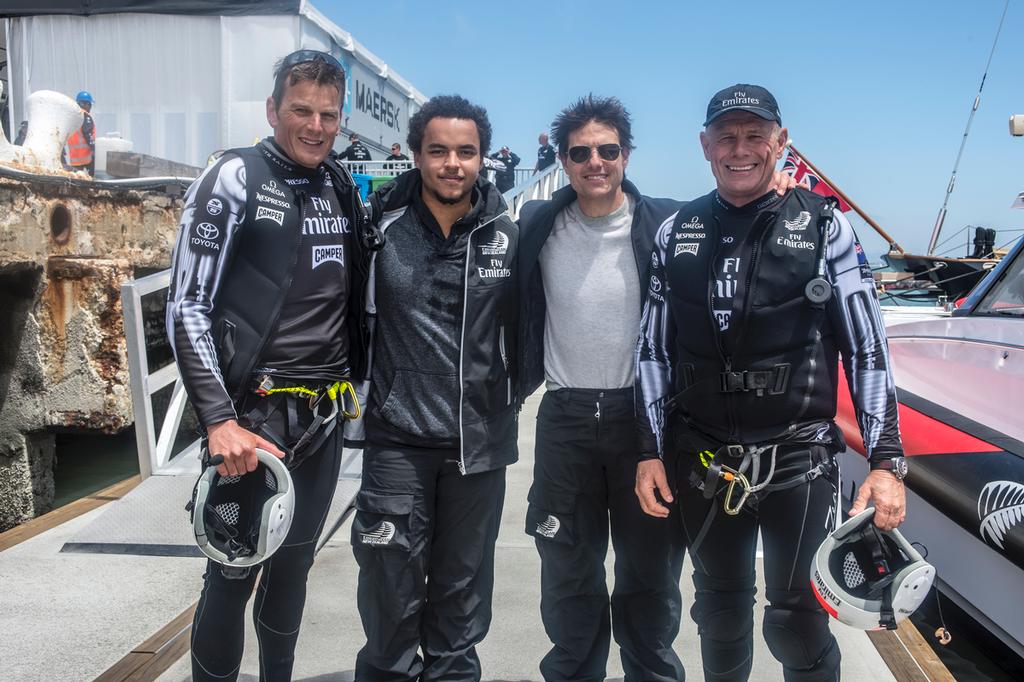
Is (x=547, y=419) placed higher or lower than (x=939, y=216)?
lower

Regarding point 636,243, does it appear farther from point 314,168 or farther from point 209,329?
point 209,329

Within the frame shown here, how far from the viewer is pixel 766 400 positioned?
235 cm

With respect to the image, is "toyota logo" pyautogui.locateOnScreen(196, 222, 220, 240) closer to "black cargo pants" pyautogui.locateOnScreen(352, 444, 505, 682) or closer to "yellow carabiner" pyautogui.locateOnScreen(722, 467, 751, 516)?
"black cargo pants" pyautogui.locateOnScreen(352, 444, 505, 682)

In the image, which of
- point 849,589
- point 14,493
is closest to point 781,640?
point 849,589

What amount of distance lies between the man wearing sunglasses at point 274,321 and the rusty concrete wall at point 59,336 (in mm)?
4994

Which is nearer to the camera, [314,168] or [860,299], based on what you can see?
[860,299]

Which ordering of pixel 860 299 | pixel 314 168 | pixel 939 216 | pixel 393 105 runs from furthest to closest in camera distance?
1. pixel 393 105
2. pixel 939 216
3. pixel 314 168
4. pixel 860 299

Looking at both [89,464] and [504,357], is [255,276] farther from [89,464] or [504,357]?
[89,464]

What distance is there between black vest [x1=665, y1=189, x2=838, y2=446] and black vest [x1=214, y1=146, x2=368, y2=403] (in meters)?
1.17

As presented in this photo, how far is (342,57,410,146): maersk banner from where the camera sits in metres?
18.7

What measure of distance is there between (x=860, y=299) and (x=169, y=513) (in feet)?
11.9

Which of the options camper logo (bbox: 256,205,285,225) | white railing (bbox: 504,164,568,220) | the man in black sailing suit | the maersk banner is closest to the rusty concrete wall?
white railing (bbox: 504,164,568,220)

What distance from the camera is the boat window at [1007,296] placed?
183 inches

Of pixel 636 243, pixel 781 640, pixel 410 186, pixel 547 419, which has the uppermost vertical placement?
pixel 410 186
